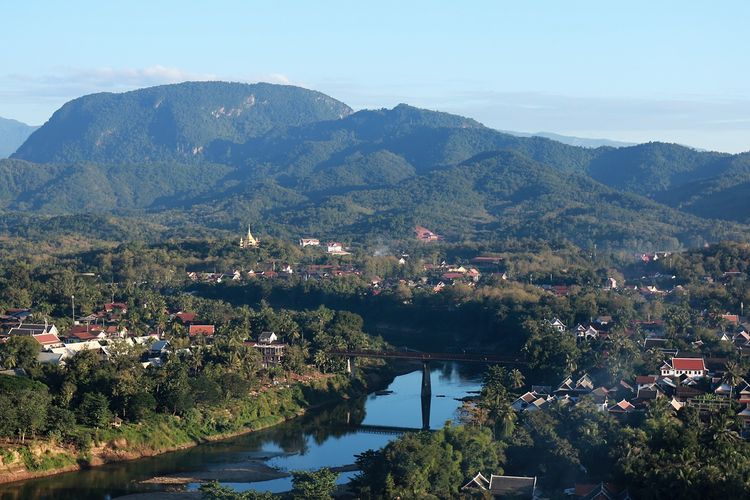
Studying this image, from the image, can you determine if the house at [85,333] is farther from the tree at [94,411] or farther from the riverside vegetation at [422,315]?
the tree at [94,411]

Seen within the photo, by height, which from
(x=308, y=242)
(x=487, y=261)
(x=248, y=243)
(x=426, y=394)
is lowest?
(x=426, y=394)

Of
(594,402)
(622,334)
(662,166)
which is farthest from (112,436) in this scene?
(662,166)

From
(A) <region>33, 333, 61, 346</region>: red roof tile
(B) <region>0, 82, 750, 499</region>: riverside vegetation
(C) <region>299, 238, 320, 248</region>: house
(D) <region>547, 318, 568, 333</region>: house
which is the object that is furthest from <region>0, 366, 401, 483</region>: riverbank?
(C) <region>299, 238, 320, 248</region>: house

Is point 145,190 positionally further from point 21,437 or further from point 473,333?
point 21,437

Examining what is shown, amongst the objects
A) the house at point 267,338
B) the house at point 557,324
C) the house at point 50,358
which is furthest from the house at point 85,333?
the house at point 557,324

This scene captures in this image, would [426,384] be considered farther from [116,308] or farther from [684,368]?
[116,308]

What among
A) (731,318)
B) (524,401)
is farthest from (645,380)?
(731,318)

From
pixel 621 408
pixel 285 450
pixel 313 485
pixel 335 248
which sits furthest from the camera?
pixel 335 248

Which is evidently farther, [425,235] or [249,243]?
[425,235]
